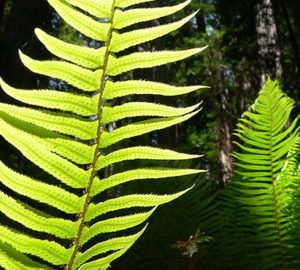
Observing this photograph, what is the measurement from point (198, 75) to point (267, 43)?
8.97 ft

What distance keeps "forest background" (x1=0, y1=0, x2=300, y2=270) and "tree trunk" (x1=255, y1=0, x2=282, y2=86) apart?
0.02 metres

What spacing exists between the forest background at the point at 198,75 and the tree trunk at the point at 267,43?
0.02 meters

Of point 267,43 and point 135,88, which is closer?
point 135,88

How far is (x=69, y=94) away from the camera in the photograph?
0.52 meters

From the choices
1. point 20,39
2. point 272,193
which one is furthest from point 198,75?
point 272,193

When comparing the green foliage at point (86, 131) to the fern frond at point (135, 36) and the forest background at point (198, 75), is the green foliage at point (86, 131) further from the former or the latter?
the forest background at point (198, 75)

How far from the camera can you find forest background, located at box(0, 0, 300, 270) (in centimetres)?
104

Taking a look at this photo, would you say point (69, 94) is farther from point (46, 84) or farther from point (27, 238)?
point (46, 84)

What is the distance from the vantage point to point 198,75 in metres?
8.15

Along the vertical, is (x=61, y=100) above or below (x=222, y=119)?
below

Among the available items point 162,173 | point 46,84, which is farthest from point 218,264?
point 46,84

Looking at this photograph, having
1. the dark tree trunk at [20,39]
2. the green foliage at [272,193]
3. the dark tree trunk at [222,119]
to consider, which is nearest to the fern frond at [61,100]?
the green foliage at [272,193]

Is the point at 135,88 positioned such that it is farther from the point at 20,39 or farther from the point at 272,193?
the point at 20,39

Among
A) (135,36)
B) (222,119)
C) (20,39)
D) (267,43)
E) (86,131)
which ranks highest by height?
(267,43)
